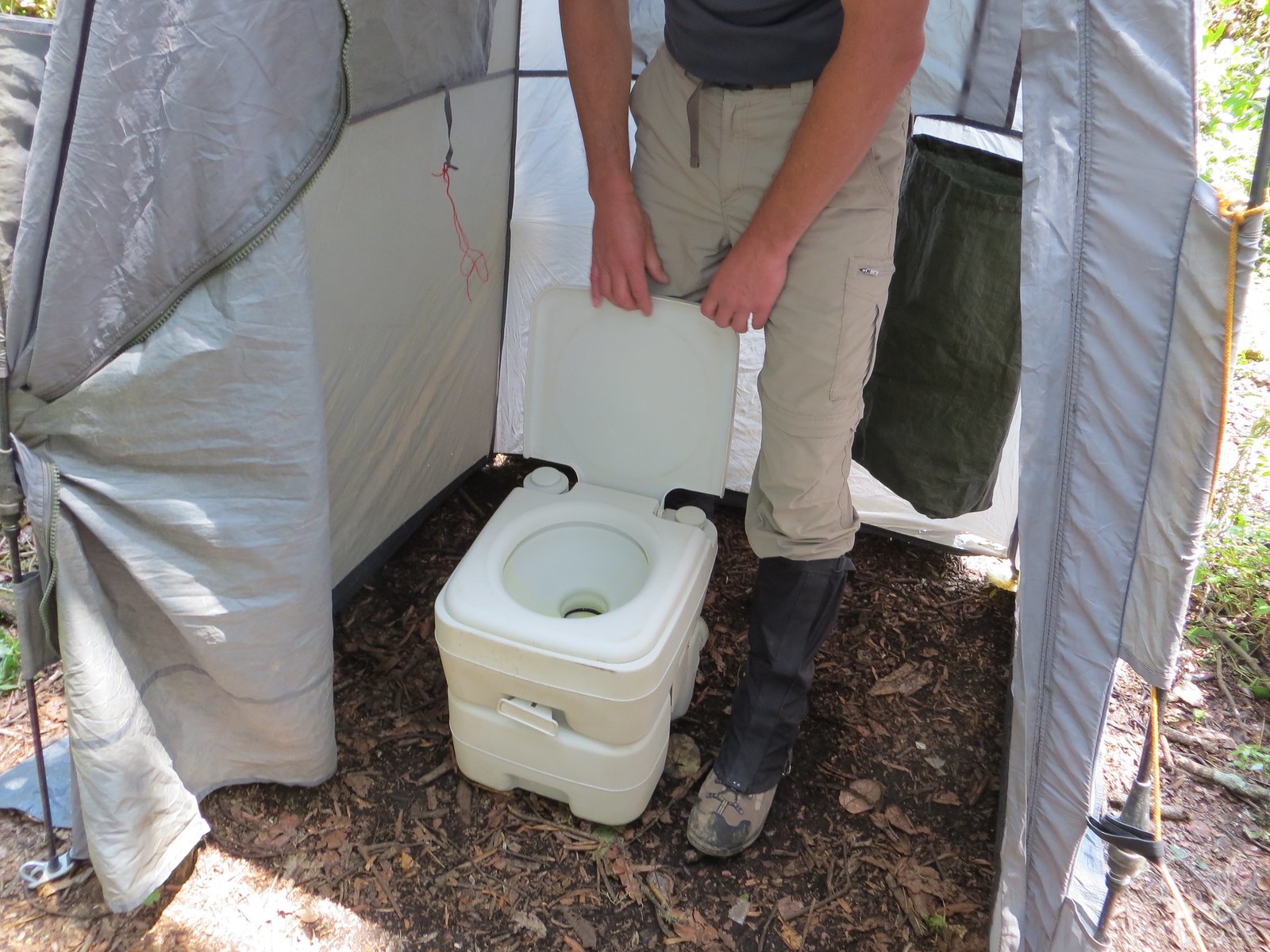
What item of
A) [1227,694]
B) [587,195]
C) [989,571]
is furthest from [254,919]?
[1227,694]

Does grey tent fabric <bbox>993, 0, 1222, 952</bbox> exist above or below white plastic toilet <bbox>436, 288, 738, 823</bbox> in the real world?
above

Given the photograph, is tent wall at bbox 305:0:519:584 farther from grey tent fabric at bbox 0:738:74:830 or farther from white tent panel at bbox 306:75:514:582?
grey tent fabric at bbox 0:738:74:830

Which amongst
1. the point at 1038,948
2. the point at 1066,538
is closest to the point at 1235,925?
the point at 1038,948

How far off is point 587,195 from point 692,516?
3.05 ft

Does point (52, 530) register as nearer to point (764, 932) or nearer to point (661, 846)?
point (661, 846)

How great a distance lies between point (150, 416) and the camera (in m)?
1.28

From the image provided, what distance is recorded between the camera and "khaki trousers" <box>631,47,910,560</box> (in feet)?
4.77

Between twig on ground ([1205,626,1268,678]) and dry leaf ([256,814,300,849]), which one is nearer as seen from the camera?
dry leaf ([256,814,300,849])

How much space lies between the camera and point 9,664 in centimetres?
187

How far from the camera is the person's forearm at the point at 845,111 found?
4.01 ft

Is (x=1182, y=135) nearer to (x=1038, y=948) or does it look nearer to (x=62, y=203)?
(x=1038, y=948)

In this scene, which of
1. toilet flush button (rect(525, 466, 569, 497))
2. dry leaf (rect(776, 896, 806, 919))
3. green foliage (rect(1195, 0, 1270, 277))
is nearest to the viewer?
dry leaf (rect(776, 896, 806, 919))

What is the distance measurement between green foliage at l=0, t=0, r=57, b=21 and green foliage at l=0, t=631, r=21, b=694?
1369 millimetres

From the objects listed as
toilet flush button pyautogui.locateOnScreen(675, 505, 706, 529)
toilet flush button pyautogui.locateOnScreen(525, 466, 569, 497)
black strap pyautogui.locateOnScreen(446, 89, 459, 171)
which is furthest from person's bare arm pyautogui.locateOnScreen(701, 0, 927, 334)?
black strap pyautogui.locateOnScreen(446, 89, 459, 171)
